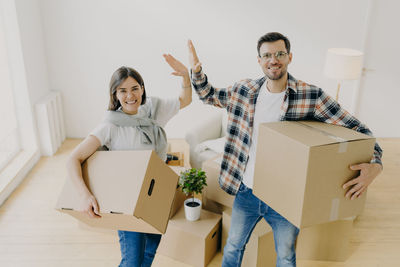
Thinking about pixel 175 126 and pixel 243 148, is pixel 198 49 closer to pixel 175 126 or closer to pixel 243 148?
pixel 175 126

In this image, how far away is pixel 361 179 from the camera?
1.28 meters

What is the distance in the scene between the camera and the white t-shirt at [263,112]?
4.98ft

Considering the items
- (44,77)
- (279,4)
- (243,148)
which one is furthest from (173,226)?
(279,4)

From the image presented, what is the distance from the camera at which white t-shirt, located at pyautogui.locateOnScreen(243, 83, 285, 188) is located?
59.8 inches

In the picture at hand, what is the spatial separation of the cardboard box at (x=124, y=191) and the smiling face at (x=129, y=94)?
0.23 meters

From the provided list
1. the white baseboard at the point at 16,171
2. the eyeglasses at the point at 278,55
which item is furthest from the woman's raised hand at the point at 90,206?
the white baseboard at the point at 16,171

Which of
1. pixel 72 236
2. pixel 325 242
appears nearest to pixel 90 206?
pixel 72 236

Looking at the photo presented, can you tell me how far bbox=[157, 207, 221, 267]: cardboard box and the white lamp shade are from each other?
1.99m

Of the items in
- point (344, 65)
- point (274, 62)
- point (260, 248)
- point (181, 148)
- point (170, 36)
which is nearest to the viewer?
point (274, 62)

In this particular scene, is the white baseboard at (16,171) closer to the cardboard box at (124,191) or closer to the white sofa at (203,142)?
the white sofa at (203,142)

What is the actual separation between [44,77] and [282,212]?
10.0 ft

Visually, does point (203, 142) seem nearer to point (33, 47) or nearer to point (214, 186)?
point (214, 186)

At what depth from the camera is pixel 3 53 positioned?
3027 mm

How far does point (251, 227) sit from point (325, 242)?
2.38ft
